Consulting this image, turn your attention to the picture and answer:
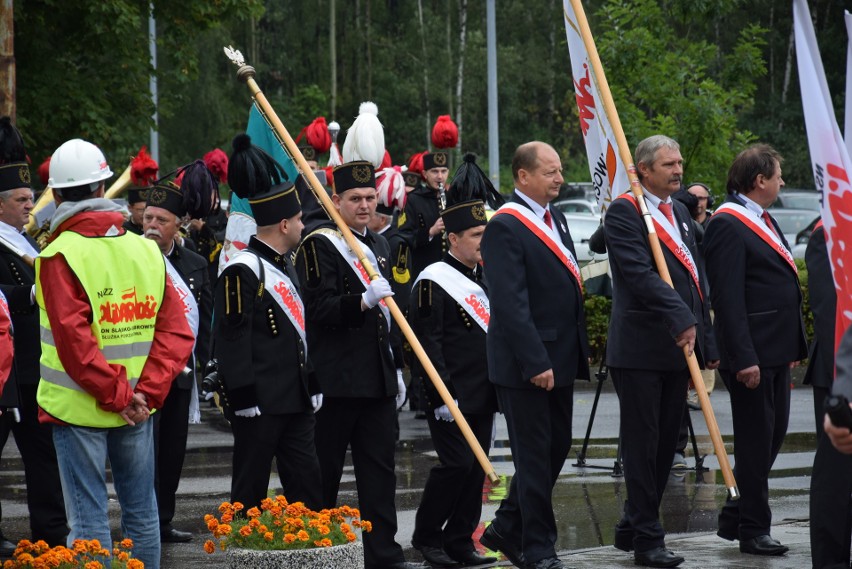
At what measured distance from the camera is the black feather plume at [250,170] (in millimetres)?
7242

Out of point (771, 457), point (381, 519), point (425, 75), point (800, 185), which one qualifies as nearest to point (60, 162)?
point (381, 519)

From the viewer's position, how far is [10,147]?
28.7 ft

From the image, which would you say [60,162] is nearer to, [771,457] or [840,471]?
[840,471]

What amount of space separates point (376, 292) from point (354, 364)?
0.46 metres

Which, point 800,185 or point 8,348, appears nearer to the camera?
point 8,348

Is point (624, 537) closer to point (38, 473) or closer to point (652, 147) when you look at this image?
point (652, 147)

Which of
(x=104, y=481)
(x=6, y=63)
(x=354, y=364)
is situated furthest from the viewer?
(x=6, y=63)

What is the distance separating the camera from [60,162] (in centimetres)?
621

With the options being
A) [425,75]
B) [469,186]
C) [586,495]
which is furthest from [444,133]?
[425,75]

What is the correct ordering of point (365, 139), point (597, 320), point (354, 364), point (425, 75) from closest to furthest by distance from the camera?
point (354, 364) → point (365, 139) → point (597, 320) → point (425, 75)

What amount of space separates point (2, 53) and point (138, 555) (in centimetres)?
1016

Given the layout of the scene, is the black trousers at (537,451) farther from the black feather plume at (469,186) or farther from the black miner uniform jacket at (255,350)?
the black feather plume at (469,186)

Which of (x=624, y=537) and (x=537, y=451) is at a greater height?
(x=537, y=451)

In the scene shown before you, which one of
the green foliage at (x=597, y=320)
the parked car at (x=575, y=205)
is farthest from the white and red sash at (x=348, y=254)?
the parked car at (x=575, y=205)
